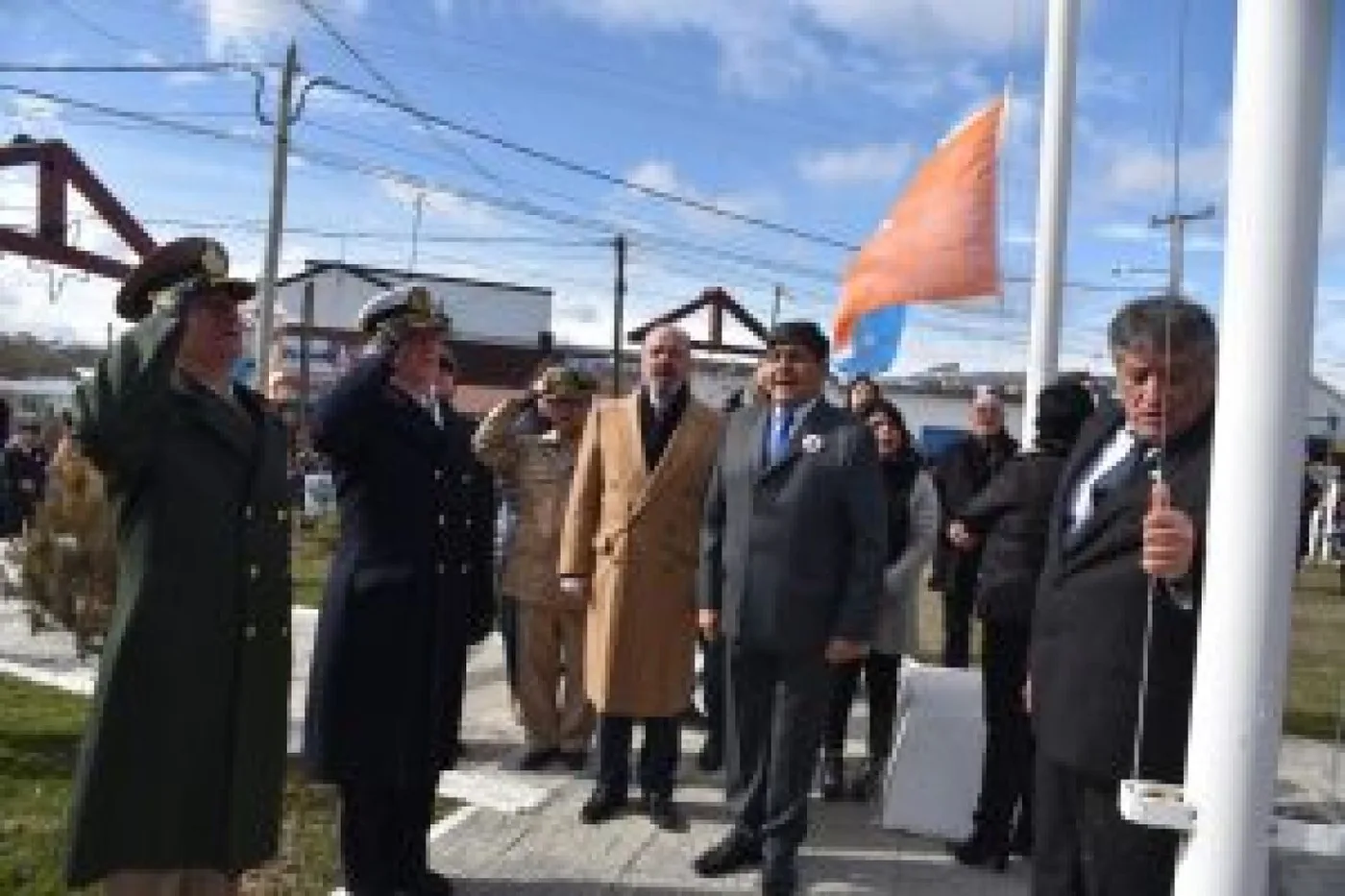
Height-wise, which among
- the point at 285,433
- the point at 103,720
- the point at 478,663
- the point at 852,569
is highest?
the point at 285,433

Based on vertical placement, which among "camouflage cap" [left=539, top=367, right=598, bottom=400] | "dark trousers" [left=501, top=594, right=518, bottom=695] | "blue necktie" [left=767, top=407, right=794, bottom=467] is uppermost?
"camouflage cap" [left=539, top=367, right=598, bottom=400]

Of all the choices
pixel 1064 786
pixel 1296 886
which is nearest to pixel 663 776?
pixel 1296 886

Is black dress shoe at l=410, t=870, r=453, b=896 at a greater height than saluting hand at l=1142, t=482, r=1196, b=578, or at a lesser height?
lesser

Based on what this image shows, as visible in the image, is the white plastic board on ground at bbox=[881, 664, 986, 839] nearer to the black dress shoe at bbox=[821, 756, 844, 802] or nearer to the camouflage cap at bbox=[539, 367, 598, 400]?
the black dress shoe at bbox=[821, 756, 844, 802]

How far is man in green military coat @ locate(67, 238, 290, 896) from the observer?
3.59 metres

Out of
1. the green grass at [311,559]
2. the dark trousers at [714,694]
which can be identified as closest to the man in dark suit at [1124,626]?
the dark trousers at [714,694]

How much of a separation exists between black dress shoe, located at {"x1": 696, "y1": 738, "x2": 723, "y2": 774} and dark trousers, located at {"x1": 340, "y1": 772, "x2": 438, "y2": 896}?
2.34 m

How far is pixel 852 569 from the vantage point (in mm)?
5230

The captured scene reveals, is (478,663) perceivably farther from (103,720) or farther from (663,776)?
(103,720)

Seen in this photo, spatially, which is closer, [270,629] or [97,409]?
[97,409]

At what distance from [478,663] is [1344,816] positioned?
5751 millimetres

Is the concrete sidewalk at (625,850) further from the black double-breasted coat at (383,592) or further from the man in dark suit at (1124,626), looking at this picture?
the man in dark suit at (1124,626)

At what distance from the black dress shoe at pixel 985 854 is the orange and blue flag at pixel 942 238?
101 inches

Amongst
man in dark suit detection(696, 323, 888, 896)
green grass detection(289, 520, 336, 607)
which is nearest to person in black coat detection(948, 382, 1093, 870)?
man in dark suit detection(696, 323, 888, 896)
